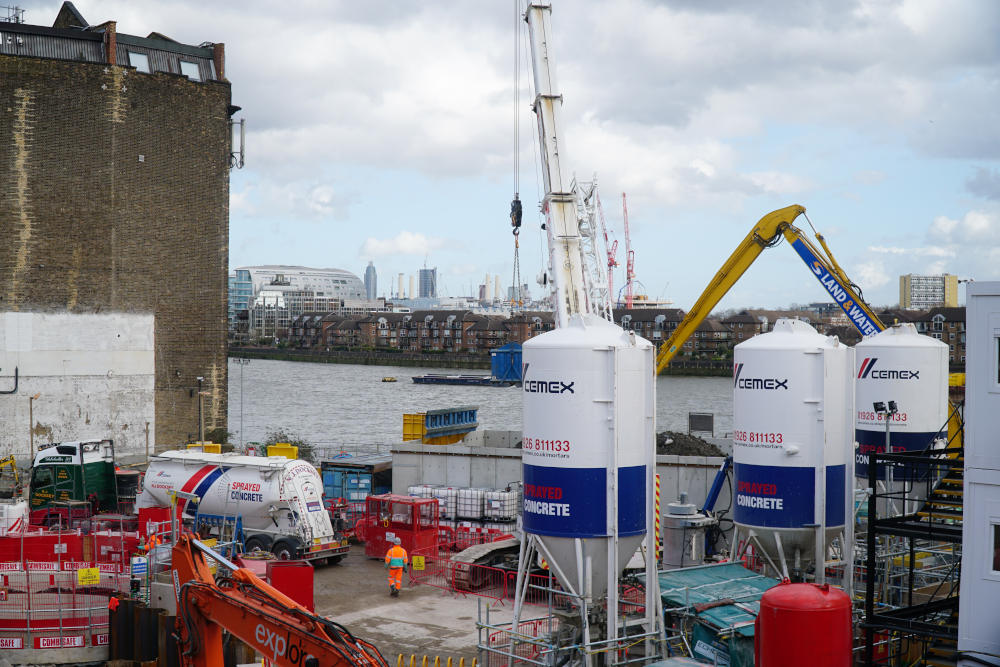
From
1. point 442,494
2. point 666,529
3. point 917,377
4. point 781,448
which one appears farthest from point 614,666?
point 442,494

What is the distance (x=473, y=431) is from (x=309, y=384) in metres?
96.5

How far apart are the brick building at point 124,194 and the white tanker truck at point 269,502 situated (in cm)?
2092

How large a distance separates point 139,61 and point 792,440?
39.1 metres

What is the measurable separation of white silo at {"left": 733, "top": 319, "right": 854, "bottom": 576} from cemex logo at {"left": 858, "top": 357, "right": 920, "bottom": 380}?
490 centimetres

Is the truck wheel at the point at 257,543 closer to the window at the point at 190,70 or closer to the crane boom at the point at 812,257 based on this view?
the crane boom at the point at 812,257

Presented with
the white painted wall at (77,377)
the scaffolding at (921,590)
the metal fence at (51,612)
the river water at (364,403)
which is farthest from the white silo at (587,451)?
the white painted wall at (77,377)

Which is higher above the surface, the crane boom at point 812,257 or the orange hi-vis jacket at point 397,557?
the crane boom at point 812,257

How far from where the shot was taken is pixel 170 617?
19375 mm

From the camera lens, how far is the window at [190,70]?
162 feet

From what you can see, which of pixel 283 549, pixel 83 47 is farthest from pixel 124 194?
pixel 283 549

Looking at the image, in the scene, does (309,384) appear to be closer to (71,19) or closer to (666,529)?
(71,19)

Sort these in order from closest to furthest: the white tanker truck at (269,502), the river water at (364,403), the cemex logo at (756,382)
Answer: the cemex logo at (756,382), the white tanker truck at (269,502), the river water at (364,403)

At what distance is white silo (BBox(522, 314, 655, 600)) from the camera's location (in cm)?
1688

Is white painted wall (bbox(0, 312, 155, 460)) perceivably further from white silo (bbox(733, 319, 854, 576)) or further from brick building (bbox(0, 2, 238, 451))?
white silo (bbox(733, 319, 854, 576))
